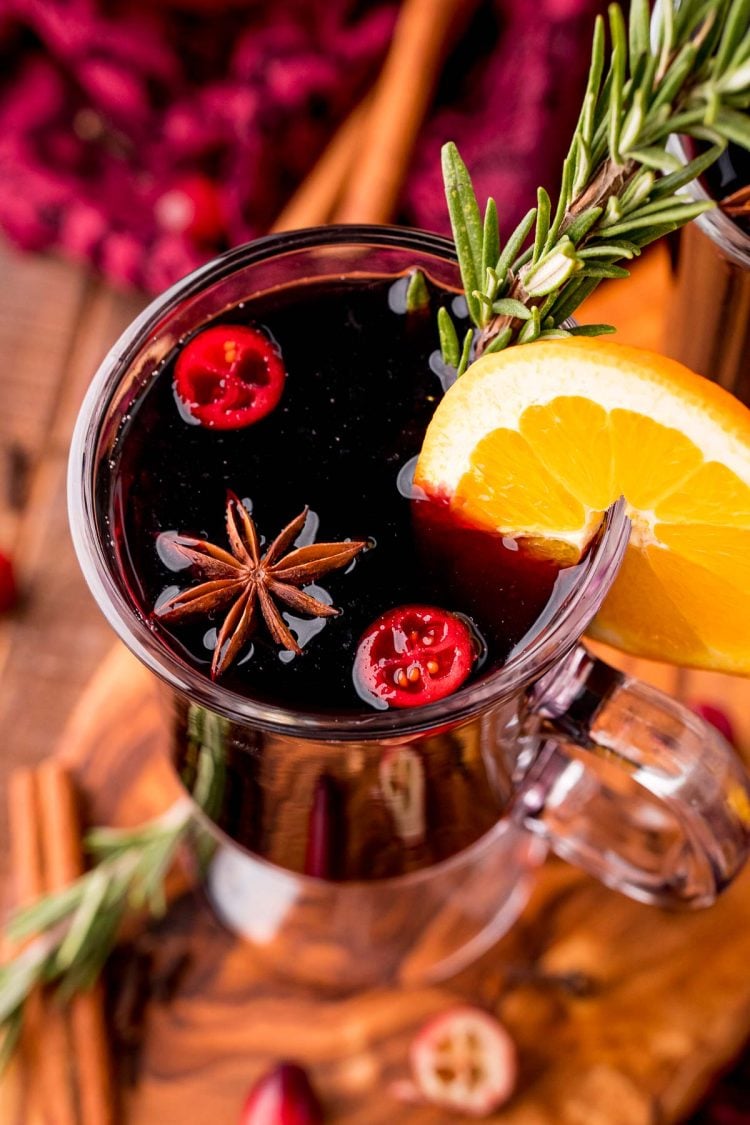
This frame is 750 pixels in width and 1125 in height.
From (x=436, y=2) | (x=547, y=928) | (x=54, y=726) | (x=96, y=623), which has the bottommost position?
(x=547, y=928)

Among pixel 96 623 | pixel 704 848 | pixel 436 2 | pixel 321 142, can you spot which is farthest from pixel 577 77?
pixel 704 848

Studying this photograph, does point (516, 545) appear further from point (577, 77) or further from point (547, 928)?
point (577, 77)

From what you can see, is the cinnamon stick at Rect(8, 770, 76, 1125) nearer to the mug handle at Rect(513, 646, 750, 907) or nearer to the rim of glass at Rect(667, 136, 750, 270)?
the mug handle at Rect(513, 646, 750, 907)

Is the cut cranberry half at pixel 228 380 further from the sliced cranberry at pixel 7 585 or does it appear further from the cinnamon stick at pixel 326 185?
the sliced cranberry at pixel 7 585

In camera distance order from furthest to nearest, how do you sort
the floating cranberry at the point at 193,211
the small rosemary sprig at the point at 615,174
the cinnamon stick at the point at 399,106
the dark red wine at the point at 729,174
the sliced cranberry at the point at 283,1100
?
the floating cranberry at the point at 193,211, the cinnamon stick at the point at 399,106, the sliced cranberry at the point at 283,1100, the dark red wine at the point at 729,174, the small rosemary sprig at the point at 615,174

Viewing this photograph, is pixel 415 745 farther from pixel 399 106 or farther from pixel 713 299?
pixel 399 106

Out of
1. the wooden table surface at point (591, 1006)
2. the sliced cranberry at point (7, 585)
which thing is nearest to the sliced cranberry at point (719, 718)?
the wooden table surface at point (591, 1006)
